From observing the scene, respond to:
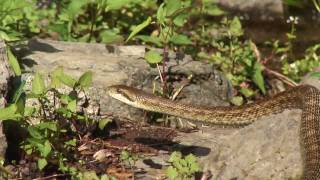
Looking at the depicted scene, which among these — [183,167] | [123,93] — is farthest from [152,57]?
[183,167]

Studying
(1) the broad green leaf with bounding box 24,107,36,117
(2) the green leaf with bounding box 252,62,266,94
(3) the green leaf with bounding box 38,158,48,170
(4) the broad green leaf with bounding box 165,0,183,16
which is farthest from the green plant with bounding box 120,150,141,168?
(2) the green leaf with bounding box 252,62,266,94

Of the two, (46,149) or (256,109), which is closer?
(46,149)

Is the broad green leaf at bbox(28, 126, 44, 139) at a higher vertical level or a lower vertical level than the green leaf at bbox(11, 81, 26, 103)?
lower

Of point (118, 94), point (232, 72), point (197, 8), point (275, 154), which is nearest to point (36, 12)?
point (197, 8)

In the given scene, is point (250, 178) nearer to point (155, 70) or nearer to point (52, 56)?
point (155, 70)

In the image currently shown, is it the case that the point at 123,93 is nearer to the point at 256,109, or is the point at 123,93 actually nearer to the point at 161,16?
the point at 161,16

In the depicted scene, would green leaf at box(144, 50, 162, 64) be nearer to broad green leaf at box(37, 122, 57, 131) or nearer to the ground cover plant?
the ground cover plant
